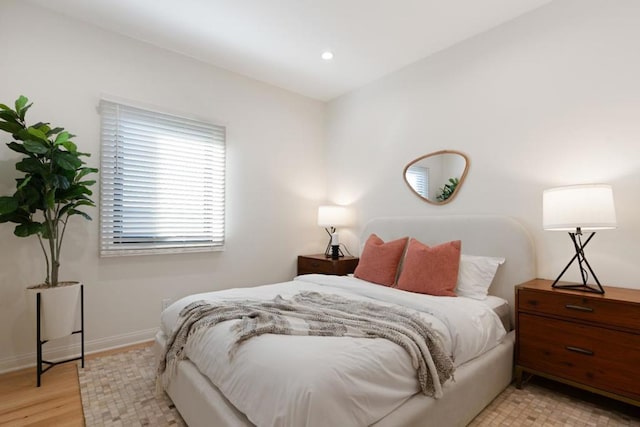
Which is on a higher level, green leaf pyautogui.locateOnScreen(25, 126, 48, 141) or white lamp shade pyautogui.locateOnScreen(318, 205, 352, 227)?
green leaf pyautogui.locateOnScreen(25, 126, 48, 141)

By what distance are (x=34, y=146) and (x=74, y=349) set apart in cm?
171

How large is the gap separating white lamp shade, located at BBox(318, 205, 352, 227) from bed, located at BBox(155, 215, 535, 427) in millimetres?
1458

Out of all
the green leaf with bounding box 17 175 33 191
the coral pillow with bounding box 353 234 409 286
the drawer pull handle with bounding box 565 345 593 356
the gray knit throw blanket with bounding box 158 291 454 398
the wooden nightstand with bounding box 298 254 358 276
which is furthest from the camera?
the wooden nightstand with bounding box 298 254 358 276

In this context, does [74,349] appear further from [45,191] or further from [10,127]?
[10,127]

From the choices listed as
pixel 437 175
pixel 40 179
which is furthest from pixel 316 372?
pixel 437 175

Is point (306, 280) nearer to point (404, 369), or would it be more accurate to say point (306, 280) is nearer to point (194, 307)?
point (194, 307)

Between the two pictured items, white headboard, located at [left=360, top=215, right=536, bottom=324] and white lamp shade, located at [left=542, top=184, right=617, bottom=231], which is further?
white headboard, located at [left=360, top=215, right=536, bottom=324]

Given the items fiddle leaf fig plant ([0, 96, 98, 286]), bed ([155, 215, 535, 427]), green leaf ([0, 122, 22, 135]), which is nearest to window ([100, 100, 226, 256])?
fiddle leaf fig plant ([0, 96, 98, 286])

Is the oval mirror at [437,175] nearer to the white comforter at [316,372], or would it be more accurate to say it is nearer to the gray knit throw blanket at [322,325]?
the white comforter at [316,372]

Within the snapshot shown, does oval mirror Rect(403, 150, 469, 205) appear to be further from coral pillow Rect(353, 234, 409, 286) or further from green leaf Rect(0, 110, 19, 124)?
green leaf Rect(0, 110, 19, 124)

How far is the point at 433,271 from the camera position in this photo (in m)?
2.56

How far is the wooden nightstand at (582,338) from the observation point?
5.93ft

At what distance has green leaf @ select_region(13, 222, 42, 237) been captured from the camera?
2.27m

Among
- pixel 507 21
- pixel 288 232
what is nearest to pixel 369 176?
pixel 288 232
